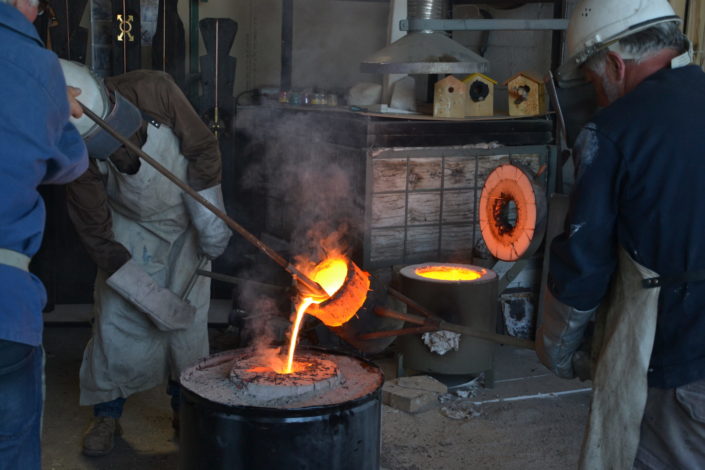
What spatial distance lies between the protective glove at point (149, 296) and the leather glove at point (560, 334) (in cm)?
183

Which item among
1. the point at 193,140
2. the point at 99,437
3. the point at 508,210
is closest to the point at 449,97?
the point at 508,210

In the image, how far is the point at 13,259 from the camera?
6.54 feet

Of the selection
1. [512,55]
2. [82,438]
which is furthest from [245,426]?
[512,55]

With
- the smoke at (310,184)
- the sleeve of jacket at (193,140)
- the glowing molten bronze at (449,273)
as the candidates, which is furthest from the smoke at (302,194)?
Answer: the sleeve of jacket at (193,140)

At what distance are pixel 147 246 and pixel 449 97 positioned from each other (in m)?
2.17

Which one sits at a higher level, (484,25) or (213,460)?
(484,25)

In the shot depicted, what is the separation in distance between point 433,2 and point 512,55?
2039mm

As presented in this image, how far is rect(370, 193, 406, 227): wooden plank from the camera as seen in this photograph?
16.1 ft

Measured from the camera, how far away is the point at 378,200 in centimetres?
490

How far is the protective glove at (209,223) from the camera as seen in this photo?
Result: 12.2 feet

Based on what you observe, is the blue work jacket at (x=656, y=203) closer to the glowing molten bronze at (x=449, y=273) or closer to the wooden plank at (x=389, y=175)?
the glowing molten bronze at (x=449, y=273)

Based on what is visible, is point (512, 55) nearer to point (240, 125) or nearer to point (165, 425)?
point (240, 125)

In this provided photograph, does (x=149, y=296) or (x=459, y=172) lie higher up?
(x=459, y=172)

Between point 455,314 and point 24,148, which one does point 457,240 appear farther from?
point 24,148
